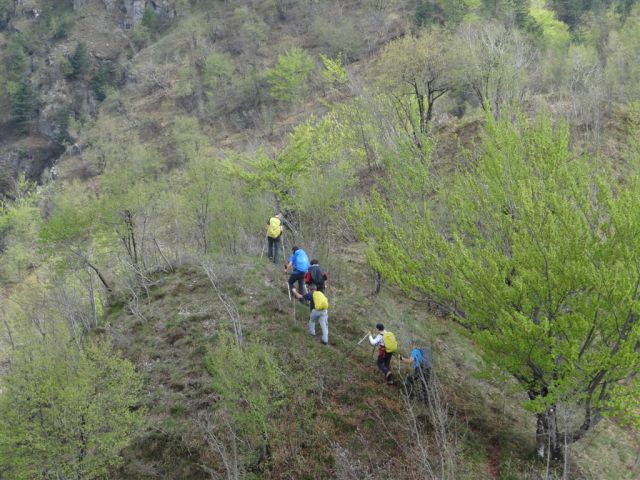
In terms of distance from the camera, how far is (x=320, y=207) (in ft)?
57.4

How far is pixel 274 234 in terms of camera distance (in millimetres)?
14945

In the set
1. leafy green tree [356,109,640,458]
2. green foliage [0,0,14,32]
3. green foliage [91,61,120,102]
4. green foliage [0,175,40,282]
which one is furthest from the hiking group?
green foliage [0,0,14,32]

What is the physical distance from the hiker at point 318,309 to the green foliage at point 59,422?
458 cm

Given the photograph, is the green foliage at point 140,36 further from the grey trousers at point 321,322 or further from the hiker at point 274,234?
the grey trousers at point 321,322

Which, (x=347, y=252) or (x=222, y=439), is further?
(x=347, y=252)

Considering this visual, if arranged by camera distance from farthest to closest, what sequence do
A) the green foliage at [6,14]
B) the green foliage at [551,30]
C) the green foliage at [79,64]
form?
the green foliage at [6,14]
the green foliage at [79,64]
the green foliage at [551,30]

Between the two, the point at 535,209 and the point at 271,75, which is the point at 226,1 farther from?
the point at 535,209

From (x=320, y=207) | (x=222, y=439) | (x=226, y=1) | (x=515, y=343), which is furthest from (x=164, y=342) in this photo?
(x=226, y=1)

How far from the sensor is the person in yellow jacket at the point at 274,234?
1483 centimetres

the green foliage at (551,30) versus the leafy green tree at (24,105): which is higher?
the green foliage at (551,30)

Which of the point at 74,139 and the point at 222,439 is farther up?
the point at 222,439

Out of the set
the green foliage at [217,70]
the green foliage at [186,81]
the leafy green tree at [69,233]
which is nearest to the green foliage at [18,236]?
the leafy green tree at [69,233]

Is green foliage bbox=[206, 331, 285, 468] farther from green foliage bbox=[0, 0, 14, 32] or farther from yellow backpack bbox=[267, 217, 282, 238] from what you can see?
green foliage bbox=[0, 0, 14, 32]

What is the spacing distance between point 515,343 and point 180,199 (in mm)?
17909
